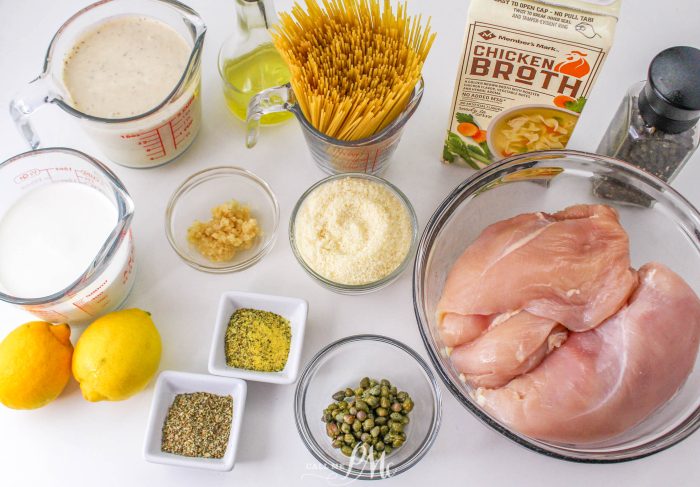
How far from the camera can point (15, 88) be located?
1497 mm

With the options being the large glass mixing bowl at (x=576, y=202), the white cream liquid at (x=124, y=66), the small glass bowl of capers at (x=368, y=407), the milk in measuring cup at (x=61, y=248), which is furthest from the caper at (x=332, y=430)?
the white cream liquid at (x=124, y=66)

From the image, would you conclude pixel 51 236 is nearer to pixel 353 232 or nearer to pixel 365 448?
pixel 353 232

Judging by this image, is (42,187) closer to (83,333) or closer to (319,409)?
(83,333)

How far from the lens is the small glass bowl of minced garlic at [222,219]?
133 cm

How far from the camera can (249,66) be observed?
1451 millimetres

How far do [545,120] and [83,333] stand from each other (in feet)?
3.01

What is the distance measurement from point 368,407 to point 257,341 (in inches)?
9.4

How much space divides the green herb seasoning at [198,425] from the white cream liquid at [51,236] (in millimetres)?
302

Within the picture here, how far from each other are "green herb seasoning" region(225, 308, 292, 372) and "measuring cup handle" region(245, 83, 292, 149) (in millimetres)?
360

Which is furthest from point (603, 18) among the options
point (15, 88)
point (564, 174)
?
point (15, 88)

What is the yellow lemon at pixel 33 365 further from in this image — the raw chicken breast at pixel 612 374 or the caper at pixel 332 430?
the raw chicken breast at pixel 612 374

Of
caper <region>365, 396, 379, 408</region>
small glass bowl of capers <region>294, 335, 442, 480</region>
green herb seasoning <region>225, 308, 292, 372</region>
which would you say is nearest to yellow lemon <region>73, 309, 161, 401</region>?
green herb seasoning <region>225, 308, 292, 372</region>

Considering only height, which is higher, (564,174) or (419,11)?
(419,11)

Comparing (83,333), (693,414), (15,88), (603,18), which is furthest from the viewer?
(15,88)
